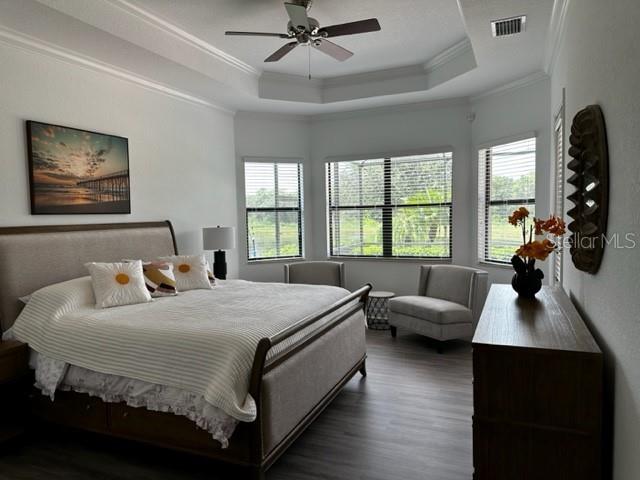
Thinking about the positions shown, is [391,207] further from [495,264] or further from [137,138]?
[137,138]

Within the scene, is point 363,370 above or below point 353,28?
below

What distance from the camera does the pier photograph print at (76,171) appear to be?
11.7 ft

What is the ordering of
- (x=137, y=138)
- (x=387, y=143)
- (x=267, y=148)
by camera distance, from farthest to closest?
(x=267, y=148)
(x=387, y=143)
(x=137, y=138)

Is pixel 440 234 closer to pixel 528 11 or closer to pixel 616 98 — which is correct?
pixel 528 11

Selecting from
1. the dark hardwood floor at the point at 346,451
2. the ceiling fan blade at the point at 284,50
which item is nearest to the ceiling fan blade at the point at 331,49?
the ceiling fan blade at the point at 284,50

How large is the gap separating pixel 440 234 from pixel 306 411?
11.9 feet

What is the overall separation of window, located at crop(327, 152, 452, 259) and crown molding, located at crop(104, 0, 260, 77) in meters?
1.99

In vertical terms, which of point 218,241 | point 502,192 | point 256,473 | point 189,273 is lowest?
point 256,473

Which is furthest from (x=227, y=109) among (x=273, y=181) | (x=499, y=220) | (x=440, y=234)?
(x=499, y=220)

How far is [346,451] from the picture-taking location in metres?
2.81

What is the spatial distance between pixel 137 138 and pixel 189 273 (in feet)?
4.98

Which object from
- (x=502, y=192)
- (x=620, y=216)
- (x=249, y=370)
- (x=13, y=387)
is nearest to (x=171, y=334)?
(x=249, y=370)

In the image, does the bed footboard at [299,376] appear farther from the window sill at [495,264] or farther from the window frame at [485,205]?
the window frame at [485,205]

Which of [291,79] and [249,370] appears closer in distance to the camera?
[249,370]
